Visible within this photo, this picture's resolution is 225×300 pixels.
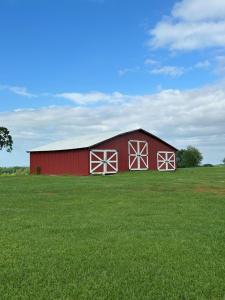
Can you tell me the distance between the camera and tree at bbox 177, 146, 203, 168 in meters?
64.4

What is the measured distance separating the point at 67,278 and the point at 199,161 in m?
60.1

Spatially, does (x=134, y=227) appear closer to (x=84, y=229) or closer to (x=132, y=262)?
(x=84, y=229)

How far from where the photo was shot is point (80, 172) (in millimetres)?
38406

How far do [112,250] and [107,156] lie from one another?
3074 cm

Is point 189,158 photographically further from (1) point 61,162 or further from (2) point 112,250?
(2) point 112,250

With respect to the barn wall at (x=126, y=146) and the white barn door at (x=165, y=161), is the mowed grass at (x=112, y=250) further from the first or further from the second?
the white barn door at (x=165, y=161)

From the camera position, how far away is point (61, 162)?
40938 mm

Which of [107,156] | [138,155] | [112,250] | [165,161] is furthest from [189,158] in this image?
[112,250]

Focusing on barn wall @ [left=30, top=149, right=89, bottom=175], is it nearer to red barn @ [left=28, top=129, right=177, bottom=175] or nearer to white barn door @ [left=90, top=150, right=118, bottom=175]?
red barn @ [left=28, top=129, right=177, bottom=175]

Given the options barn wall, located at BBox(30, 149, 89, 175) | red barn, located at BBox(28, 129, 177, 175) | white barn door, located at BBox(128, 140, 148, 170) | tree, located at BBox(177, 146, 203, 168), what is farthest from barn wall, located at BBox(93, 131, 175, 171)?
tree, located at BBox(177, 146, 203, 168)

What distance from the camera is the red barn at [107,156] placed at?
38.4 meters

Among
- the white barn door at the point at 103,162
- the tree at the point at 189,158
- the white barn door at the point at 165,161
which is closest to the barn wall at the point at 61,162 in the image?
the white barn door at the point at 103,162

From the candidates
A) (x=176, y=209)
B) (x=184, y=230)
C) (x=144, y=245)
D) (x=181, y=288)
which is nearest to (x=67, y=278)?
(x=181, y=288)

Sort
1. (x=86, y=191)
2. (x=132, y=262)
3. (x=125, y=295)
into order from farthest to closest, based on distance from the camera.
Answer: (x=86, y=191)
(x=132, y=262)
(x=125, y=295)
